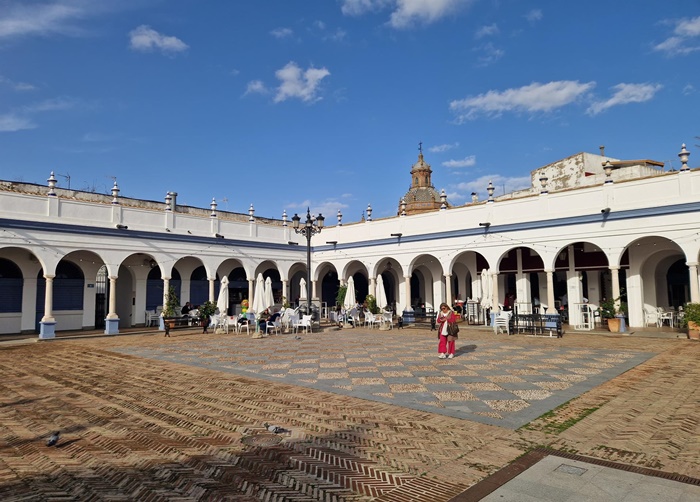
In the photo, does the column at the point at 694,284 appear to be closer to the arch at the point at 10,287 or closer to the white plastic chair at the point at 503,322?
the white plastic chair at the point at 503,322

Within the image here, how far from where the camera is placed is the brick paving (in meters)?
4.09

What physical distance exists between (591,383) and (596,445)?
133 inches

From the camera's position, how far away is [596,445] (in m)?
4.83

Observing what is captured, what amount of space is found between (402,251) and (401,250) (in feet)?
0.30

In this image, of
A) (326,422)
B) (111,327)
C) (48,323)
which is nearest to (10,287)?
(48,323)

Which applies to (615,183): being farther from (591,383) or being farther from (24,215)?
Result: (24,215)

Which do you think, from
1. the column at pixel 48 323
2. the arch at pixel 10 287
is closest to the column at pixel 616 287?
the column at pixel 48 323

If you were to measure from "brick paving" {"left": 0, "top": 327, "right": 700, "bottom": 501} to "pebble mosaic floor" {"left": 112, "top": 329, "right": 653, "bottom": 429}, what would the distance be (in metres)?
0.06

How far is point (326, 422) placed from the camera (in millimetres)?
5785

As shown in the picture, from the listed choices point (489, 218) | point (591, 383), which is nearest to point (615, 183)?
point (489, 218)

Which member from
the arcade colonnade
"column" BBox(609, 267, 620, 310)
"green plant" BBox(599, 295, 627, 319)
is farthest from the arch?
"column" BBox(609, 267, 620, 310)

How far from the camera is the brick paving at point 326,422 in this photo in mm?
4086

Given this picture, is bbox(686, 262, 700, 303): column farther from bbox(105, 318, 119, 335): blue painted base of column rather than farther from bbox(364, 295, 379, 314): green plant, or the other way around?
bbox(105, 318, 119, 335): blue painted base of column

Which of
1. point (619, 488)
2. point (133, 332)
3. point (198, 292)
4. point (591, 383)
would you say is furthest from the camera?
point (198, 292)
